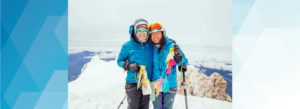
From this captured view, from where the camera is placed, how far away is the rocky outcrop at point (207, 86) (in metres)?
4.29

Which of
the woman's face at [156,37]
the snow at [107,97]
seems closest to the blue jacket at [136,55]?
the woman's face at [156,37]

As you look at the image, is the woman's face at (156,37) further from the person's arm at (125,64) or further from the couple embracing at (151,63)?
the person's arm at (125,64)

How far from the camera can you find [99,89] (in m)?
4.11

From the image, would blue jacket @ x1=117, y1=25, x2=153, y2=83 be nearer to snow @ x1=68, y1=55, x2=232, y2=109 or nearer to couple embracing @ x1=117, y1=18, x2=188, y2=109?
couple embracing @ x1=117, y1=18, x2=188, y2=109

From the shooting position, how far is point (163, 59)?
5.32ft

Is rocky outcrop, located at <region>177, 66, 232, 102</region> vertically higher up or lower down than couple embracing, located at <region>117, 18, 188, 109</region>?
lower down

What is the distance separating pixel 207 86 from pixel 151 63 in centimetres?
383

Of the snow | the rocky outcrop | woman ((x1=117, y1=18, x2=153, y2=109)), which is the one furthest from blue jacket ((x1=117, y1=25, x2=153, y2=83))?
the rocky outcrop

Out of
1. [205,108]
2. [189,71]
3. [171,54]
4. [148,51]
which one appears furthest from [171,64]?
[189,71]

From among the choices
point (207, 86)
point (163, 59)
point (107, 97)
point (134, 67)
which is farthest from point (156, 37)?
point (207, 86)

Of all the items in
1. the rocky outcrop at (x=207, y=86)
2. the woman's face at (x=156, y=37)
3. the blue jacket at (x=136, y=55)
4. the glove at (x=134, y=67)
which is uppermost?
the woman's face at (x=156, y=37)

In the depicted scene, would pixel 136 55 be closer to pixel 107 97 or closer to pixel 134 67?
pixel 134 67

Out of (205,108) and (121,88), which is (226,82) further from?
(121,88)

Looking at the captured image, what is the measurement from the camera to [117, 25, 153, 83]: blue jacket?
5.45ft
